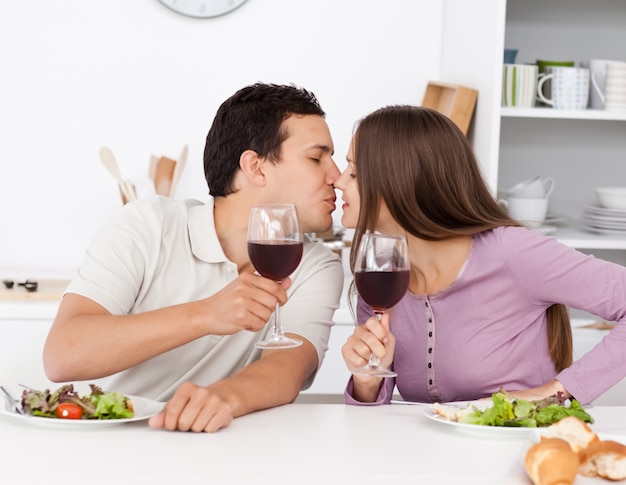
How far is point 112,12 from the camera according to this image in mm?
3064

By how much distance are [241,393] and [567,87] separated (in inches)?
65.7

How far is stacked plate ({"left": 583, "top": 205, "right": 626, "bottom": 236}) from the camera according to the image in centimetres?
289

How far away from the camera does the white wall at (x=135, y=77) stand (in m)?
3.08

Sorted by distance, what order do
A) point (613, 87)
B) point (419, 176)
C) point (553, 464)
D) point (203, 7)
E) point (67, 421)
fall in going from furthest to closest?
point (203, 7) → point (613, 87) → point (419, 176) → point (67, 421) → point (553, 464)

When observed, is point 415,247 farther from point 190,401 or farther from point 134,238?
point 190,401

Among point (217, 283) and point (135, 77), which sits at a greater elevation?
point (135, 77)

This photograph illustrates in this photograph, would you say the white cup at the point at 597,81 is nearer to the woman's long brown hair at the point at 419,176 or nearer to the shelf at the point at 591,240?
the shelf at the point at 591,240

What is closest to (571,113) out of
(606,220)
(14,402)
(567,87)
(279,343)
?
(567,87)

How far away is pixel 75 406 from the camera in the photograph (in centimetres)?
139

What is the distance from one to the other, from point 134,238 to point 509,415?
0.80 meters

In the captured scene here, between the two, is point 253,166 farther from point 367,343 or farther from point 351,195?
point 367,343

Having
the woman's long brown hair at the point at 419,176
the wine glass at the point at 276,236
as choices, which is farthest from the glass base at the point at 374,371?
the woman's long brown hair at the point at 419,176

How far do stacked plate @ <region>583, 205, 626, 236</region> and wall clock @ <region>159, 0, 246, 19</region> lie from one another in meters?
1.24

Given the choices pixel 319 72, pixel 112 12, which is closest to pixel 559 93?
pixel 319 72
